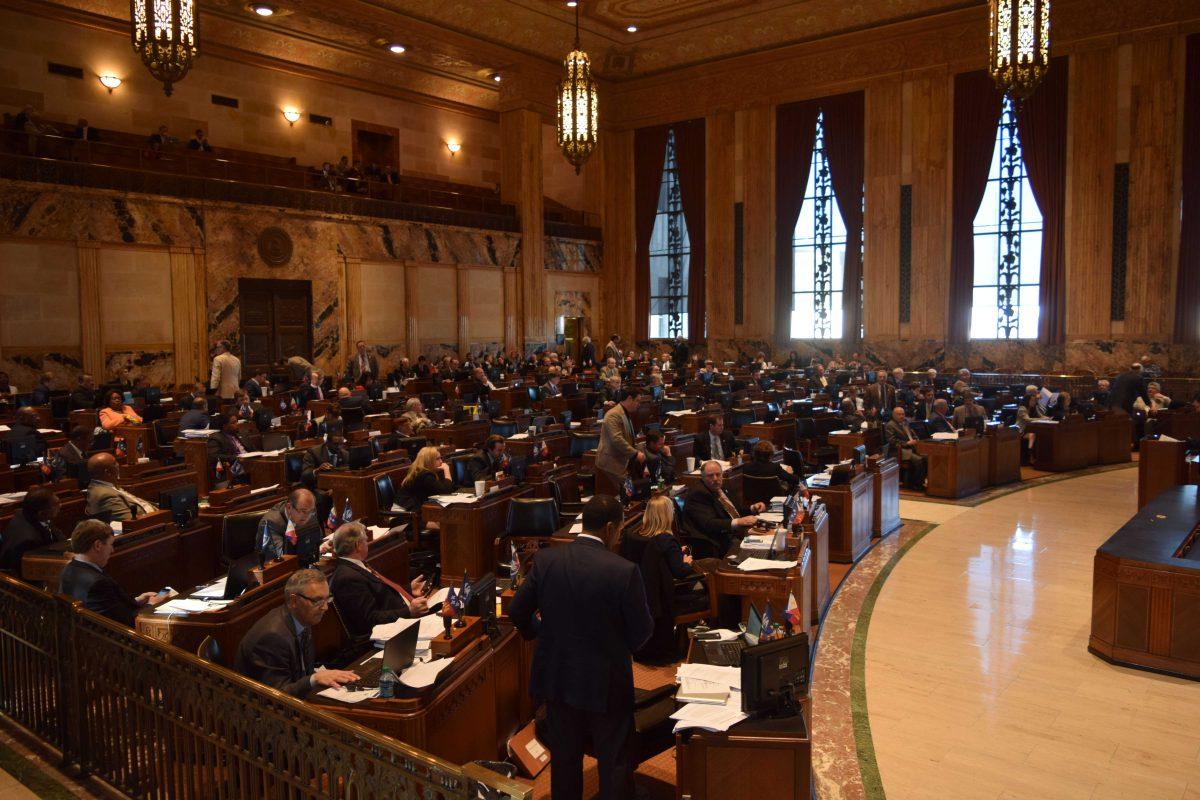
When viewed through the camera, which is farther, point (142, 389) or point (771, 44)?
point (771, 44)

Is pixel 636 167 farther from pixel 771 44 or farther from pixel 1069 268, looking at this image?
pixel 1069 268

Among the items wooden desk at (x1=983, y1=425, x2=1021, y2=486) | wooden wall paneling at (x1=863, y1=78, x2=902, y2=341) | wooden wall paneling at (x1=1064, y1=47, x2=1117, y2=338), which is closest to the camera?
wooden desk at (x1=983, y1=425, x2=1021, y2=486)

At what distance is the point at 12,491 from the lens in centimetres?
816

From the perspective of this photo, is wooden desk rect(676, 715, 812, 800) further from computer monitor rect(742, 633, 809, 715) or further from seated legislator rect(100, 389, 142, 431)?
seated legislator rect(100, 389, 142, 431)

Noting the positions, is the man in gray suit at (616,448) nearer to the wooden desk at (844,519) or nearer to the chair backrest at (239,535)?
the wooden desk at (844,519)

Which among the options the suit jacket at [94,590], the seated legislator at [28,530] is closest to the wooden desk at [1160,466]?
the suit jacket at [94,590]

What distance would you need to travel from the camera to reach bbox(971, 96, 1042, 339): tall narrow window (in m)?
19.8

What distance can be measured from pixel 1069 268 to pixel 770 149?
26.5 ft

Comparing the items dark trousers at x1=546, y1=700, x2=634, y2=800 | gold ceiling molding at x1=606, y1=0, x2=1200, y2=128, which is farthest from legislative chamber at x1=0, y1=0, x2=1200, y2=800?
gold ceiling molding at x1=606, y1=0, x2=1200, y2=128

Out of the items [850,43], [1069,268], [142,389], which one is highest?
[850,43]

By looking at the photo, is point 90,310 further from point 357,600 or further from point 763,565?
point 763,565

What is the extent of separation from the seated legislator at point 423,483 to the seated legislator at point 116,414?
5.32 meters

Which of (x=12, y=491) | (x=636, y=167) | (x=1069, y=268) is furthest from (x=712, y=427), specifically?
(x=636, y=167)

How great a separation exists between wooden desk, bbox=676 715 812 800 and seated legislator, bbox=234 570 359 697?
60.3 inches
